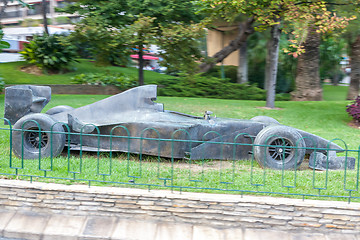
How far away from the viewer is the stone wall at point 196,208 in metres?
4.91

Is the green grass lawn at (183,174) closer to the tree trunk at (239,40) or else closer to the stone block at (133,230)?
the stone block at (133,230)

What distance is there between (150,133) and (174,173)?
0.83 meters

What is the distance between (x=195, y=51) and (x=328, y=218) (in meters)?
12.3

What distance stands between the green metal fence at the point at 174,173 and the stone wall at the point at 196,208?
18 cm

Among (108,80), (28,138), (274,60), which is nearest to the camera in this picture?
(28,138)

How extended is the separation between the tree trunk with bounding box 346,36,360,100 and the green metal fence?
1161 centimetres

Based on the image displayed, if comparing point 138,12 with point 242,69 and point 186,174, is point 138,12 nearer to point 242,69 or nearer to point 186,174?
point 242,69

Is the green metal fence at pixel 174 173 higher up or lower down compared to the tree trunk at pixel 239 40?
lower down

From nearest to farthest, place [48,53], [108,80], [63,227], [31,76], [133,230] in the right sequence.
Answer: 1. [133,230]
2. [63,227]
3. [108,80]
4. [31,76]
5. [48,53]

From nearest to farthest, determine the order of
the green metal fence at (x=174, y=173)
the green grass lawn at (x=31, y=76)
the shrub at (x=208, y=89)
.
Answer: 1. the green metal fence at (x=174, y=173)
2. the shrub at (x=208, y=89)
3. the green grass lawn at (x=31, y=76)

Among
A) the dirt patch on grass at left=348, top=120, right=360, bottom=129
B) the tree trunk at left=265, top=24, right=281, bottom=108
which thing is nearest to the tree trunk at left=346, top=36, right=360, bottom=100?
the tree trunk at left=265, top=24, right=281, bottom=108

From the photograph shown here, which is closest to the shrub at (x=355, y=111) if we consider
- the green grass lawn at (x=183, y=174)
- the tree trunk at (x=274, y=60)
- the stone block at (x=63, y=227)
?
the tree trunk at (x=274, y=60)

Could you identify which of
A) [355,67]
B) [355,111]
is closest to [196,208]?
[355,111]

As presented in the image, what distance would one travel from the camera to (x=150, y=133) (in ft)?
21.6
